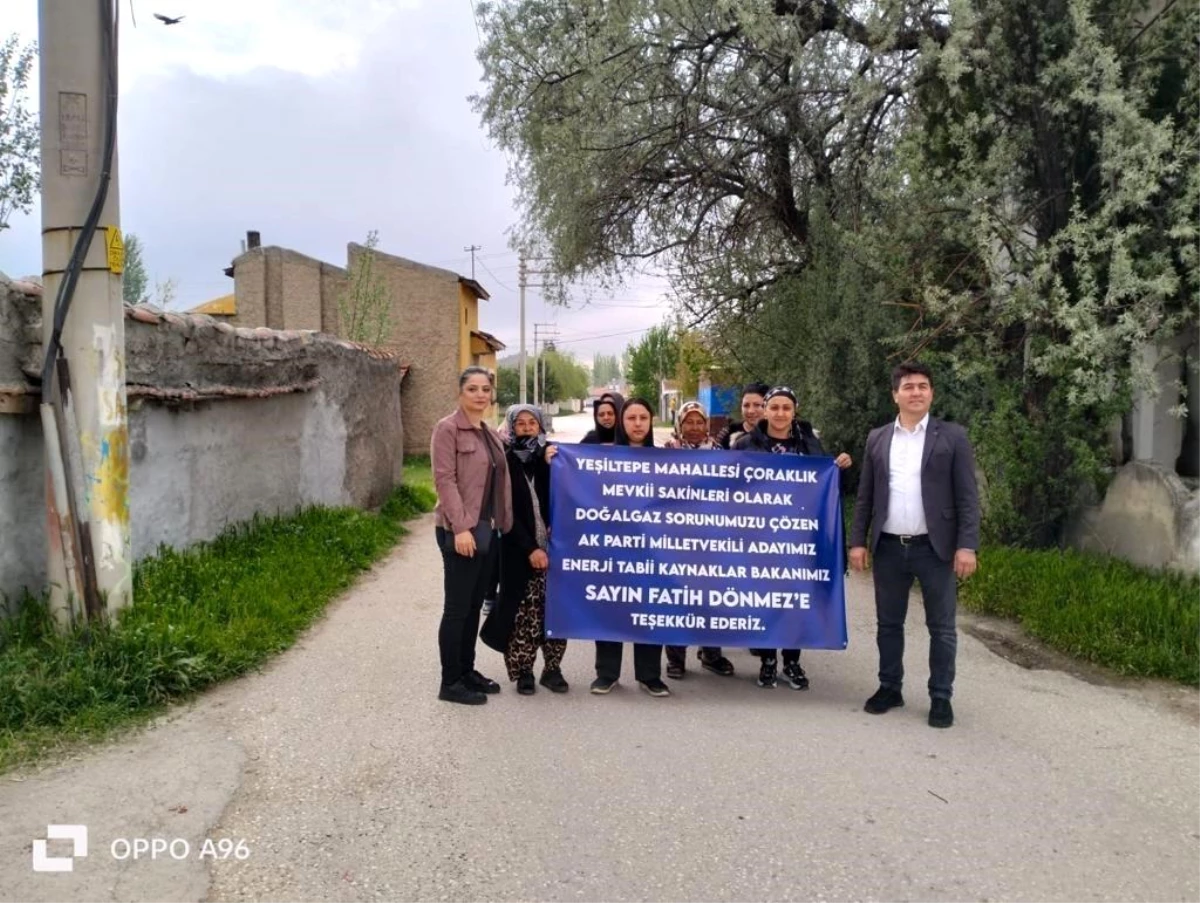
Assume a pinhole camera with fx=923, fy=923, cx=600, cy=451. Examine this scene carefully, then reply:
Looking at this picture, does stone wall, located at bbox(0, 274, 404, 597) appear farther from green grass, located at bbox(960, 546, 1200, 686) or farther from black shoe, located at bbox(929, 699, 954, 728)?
green grass, located at bbox(960, 546, 1200, 686)

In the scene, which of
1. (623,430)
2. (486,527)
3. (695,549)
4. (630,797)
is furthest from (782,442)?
(630,797)

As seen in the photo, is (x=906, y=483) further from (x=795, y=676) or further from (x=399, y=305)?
(x=399, y=305)

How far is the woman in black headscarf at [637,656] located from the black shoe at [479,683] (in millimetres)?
568

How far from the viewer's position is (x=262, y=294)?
27.0m

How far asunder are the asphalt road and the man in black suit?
0.28 m

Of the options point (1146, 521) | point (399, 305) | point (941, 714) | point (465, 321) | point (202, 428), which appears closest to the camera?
point (941, 714)

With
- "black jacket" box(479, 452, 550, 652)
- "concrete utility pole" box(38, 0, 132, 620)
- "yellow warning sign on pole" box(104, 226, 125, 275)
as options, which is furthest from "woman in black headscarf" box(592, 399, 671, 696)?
"yellow warning sign on pole" box(104, 226, 125, 275)

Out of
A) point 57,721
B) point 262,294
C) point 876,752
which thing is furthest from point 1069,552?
point 262,294

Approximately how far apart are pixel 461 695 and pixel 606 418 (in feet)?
5.91

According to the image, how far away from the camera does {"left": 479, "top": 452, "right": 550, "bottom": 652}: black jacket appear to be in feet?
17.2

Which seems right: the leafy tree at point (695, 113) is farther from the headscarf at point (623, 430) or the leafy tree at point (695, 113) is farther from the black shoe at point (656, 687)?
the black shoe at point (656, 687)

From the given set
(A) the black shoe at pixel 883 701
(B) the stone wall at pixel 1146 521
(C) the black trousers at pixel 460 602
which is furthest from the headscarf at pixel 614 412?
(B) the stone wall at pixel 1146 521

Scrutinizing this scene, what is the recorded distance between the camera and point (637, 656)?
17.3 ft

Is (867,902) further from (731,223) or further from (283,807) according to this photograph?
(731,223)
